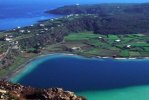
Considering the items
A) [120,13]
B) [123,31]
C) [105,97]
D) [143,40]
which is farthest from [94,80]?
[120,13]

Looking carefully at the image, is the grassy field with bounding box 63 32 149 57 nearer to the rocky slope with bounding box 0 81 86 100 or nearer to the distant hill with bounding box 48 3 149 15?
the distant hill with bounding box 48 3 149 15

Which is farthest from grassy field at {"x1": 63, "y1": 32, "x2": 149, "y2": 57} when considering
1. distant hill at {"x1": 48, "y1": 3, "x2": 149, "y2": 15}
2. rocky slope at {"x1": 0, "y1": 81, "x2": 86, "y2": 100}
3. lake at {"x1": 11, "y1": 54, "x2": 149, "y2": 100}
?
rocky slope at {"x1": 0, "y1": 81, "x2": 86, "y2": 100}

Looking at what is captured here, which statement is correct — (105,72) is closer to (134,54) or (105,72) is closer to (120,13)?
(134,54)

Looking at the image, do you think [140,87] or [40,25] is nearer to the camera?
[140,87]

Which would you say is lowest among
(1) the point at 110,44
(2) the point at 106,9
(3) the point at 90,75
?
(1) the point at 110,44

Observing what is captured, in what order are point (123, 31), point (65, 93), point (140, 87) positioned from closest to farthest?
point (65, 93), point (140, 87), point (123, 31)

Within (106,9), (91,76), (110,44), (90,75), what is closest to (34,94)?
(91,76)

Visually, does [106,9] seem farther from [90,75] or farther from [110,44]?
[90,75]

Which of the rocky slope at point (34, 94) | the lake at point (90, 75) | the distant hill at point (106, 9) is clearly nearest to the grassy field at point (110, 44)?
the lake at point (90, 75)
